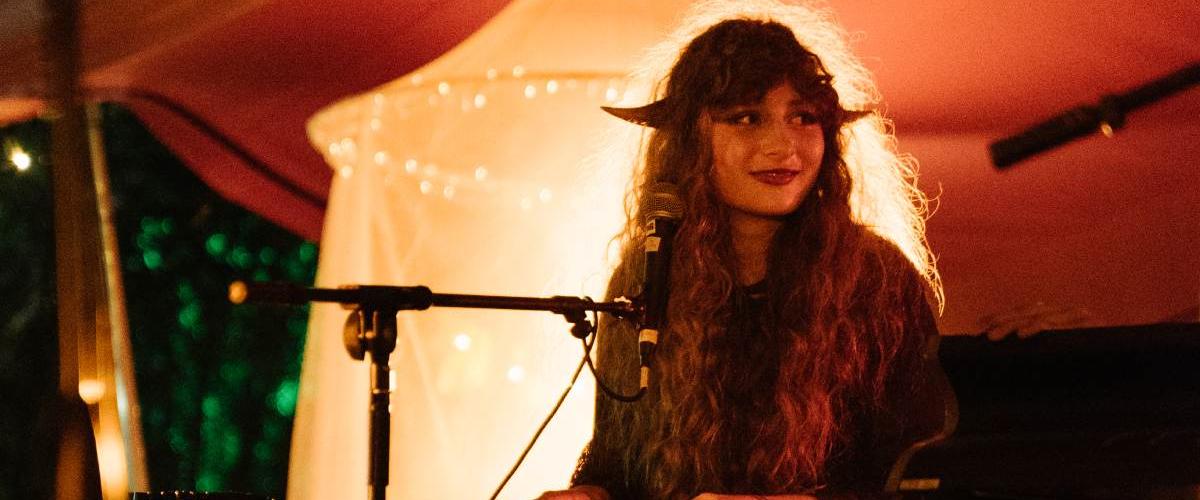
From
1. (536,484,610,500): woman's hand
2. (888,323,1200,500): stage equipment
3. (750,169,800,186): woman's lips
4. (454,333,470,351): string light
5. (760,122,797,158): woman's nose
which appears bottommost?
(536,484,610,500): woman's hand

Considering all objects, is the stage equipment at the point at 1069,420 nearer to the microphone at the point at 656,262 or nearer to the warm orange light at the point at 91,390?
the microphone at the point at 656,262

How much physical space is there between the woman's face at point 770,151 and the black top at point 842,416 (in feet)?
0.79

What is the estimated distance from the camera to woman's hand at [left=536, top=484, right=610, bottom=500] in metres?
2.87

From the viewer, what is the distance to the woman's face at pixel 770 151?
2936mm

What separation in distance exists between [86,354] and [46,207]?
3.19 meters

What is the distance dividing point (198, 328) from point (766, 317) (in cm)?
459

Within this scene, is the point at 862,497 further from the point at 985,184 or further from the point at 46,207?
the point at 46,207

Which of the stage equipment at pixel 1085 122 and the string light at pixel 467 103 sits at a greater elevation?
the string light at pixel 467 103

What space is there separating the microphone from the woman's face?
409 mm

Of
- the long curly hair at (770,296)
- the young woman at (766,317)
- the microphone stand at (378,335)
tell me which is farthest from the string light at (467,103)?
the microphone stand at (378,335)

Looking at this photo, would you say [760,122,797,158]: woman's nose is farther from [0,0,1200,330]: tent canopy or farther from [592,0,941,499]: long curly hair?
[0,0,1200,330]: tent canopy

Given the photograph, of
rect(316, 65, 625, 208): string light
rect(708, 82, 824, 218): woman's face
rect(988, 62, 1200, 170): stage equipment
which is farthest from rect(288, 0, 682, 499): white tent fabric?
rect(988, 62, 1200, 170): stage equipment

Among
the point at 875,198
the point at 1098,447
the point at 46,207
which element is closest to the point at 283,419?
the point at 46,207

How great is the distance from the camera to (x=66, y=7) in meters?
3.25
